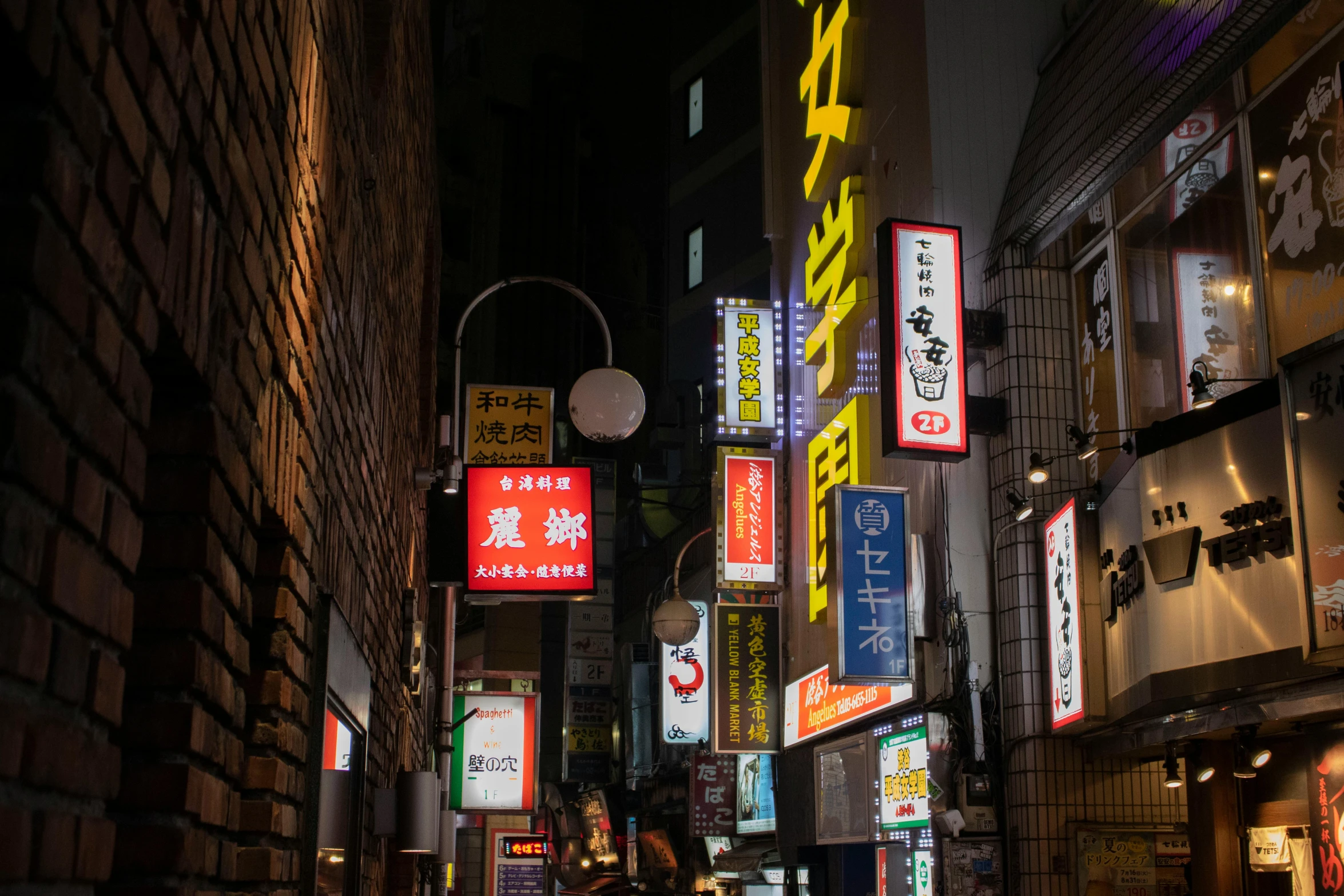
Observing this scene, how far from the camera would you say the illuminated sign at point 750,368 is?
59.1ft

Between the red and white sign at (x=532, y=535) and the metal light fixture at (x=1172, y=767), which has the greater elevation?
the red and white sign at (x=532, y=535)

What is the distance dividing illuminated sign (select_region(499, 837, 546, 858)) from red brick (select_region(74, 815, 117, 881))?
101 feet

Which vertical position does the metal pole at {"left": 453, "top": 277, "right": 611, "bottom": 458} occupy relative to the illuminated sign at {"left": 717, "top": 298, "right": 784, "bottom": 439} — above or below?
below

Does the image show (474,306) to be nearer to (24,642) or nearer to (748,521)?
(748,521)

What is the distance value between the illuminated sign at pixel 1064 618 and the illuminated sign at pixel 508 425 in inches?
219

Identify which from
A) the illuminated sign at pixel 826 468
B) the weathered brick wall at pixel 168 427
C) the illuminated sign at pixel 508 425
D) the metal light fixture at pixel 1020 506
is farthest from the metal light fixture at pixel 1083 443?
the weathered brick wall at pixel 168 427

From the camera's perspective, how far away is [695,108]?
35.9 metres

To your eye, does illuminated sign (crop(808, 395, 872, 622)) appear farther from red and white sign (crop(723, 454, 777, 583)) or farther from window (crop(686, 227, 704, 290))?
window (crop(686, 227, 704, 290))

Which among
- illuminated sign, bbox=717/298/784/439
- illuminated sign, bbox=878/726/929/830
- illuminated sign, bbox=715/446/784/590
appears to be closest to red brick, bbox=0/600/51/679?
illuminated sign, bbox=878/726/929/830

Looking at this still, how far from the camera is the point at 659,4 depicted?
37.2 meters

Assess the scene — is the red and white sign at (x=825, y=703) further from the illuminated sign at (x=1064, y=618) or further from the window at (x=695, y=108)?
the window at (x=695, y=108)

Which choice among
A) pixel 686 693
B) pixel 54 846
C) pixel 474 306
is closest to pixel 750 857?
pixel 686 693

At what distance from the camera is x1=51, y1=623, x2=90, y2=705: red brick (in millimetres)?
1854

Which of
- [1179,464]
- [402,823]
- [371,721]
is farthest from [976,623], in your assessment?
[371,721]
